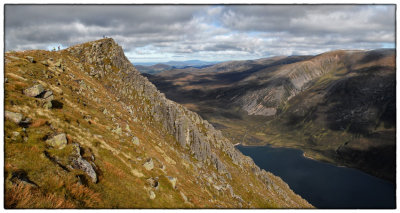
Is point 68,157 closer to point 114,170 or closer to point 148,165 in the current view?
point 114,170

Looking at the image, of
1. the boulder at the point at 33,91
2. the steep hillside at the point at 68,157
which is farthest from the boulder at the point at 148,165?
the boulder at the point at 33,91

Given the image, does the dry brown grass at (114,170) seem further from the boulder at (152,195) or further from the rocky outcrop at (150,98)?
the rocky outcrop at (150,98)

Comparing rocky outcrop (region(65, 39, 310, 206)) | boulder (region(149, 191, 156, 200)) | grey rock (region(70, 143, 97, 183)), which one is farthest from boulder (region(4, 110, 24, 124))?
rocky outcrop (region(65, 39, 310, 206))

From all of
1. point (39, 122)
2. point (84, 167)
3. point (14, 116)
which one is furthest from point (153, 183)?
point (14, 116)

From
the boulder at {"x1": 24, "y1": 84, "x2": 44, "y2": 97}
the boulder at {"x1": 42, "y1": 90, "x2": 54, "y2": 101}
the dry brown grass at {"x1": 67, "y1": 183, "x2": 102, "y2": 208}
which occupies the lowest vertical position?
the dry brown grass at {"x1": 67, "y1": 183, "x2": 102, "y2": 208}

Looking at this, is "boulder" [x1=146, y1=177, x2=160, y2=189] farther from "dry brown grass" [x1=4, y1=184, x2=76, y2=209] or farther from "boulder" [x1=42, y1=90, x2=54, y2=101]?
"boulder" [x1=42, y1=90, x2=54, y2=101]

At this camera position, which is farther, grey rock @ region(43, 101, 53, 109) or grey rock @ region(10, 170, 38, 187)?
grey rock @ region(43, 101, 53, 109)
